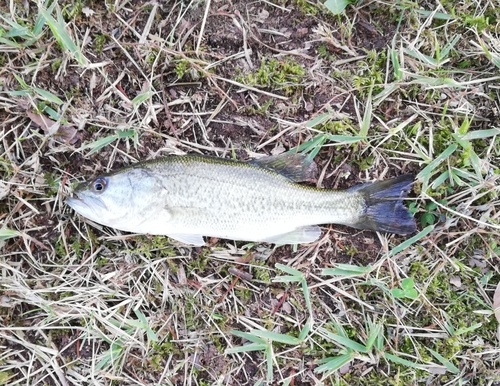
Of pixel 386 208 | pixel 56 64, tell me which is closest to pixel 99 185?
pixel 56 64

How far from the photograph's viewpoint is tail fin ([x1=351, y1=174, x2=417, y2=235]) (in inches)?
151

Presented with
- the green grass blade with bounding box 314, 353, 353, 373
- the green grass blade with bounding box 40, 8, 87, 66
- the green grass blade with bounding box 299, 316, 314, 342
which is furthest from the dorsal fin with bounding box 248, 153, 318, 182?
the green grass blade with bounding box 40, 8, 87, 66

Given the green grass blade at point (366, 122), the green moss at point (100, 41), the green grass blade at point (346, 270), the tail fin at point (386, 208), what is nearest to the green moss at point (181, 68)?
the green moss at point (100, 41)

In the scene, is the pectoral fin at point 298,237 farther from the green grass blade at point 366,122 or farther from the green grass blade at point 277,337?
the green grass blade at point 366,122

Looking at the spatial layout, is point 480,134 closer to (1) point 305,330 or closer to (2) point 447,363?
(2) point 447,363

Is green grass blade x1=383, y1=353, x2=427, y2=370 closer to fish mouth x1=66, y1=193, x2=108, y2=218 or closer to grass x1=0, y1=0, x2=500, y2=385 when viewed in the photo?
grass x1=0, y1=0, x2=500, y2=385

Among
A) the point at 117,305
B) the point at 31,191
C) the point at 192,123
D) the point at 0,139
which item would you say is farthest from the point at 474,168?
the point at 0,139

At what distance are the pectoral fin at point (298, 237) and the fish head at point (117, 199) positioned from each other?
113 cm

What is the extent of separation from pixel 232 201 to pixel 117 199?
3.16 ft

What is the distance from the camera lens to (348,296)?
3.96 m

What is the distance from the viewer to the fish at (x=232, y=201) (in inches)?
145

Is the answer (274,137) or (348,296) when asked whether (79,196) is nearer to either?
(274,137)

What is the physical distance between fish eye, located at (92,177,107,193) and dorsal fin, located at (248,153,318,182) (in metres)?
1.30

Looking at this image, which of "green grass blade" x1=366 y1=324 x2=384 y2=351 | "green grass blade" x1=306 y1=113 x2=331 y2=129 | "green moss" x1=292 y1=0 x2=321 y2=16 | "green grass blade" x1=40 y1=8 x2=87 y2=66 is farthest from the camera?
"green moss" x1=292 y1=0 x2=321 y2=16
